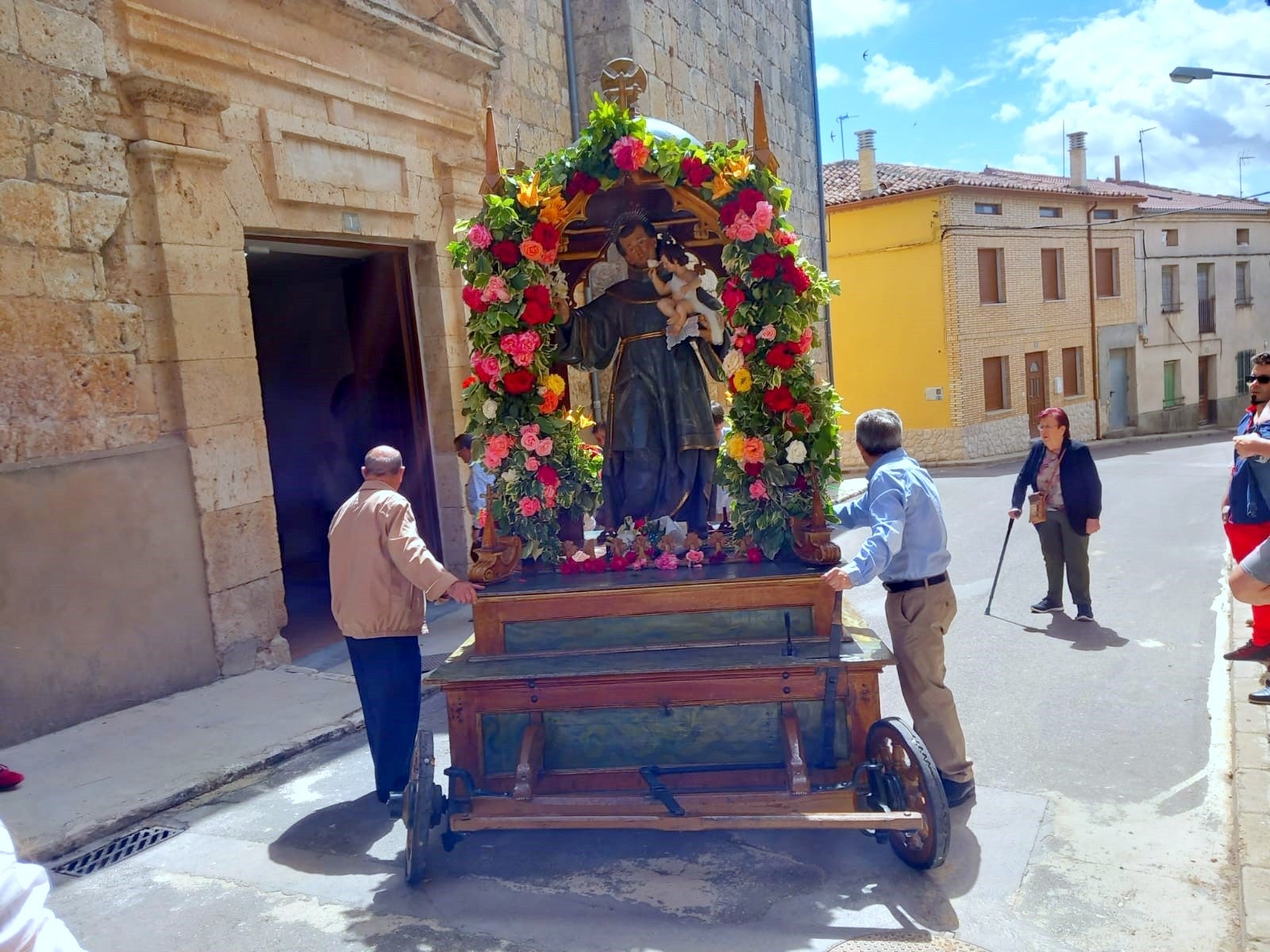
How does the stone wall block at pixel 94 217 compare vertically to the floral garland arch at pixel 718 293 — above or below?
above

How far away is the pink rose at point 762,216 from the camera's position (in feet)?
14.5

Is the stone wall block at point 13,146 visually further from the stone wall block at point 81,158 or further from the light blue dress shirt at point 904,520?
the light blue dress shirt at point 904,520

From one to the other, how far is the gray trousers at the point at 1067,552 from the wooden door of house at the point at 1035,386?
20.3 m

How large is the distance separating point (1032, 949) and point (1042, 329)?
26.0 m

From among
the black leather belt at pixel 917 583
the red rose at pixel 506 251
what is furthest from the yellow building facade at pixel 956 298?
the black leather belt at pixel 917 583

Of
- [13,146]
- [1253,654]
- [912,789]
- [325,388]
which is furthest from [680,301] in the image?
[325,388]

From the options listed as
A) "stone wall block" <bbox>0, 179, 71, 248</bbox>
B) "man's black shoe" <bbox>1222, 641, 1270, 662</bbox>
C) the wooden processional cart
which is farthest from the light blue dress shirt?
"stone wall block" <bbox>0, 179, 71, 248</bbox>

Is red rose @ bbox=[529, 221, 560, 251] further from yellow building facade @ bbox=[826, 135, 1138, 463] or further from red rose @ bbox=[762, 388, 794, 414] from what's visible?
yellow building facade @ bbox=[826, 135, 1138, 463]

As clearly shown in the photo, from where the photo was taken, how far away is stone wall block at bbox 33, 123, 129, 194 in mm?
5574

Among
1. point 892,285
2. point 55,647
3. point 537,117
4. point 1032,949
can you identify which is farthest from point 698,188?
point 892,285

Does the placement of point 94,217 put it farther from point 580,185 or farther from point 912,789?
point 912,789

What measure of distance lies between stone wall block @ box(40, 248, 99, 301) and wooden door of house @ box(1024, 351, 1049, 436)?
24572 millimetres

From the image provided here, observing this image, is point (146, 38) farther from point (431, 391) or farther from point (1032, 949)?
point (1032, 949)

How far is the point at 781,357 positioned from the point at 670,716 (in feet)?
5.55
